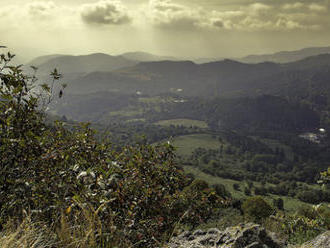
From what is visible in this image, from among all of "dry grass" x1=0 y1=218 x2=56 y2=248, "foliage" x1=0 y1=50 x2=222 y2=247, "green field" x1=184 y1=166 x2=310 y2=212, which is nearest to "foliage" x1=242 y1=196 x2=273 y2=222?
"foliage" x1=0 y1=50 x2=222 y2=247

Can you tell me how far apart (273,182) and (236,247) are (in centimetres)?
14590

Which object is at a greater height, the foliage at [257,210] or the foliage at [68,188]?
the foliage at [68,188]

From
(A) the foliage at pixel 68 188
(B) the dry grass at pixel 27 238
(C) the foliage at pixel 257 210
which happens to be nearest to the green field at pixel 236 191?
(C) the foliage at pixel 257 210

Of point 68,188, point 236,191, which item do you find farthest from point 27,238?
point 236,191

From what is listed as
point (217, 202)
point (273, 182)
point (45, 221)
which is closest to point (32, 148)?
point (45, 221)

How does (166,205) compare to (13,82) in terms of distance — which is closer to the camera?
(13,82)

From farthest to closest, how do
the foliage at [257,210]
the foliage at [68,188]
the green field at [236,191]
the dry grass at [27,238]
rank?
1. the green field at [236,191]
2. the foliage at [257,210]
3. the foliage at [68,188]
4. the dry grass at [27,238]

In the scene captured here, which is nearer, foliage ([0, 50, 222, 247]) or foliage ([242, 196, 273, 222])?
foliage ([0, 50, 222, 247])

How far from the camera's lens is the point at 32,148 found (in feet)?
17.1

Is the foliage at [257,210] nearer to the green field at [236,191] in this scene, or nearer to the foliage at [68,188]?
the foliage at [68,188]

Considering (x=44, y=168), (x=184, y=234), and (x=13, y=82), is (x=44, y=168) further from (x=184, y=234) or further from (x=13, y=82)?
(x=184, y=234)

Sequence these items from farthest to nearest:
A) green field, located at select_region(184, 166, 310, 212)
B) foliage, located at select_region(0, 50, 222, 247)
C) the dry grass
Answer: green field, located at select_region(184, 166, 310, 212)
foliage, located at select_region(0, 50, 222, 247)
the dry grass

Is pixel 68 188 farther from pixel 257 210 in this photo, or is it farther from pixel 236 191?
pixel 236 191

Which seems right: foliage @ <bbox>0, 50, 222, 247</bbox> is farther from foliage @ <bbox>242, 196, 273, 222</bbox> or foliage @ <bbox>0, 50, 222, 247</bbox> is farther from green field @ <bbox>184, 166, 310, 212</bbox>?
green field @ <bbox>184, 166, 310, 212</bbox>
